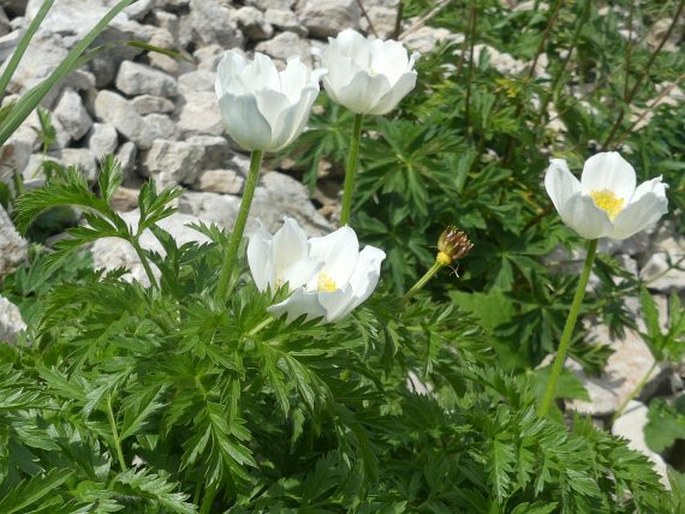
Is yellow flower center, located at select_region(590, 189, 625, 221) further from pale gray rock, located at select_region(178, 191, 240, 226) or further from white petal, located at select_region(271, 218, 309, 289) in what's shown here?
pale gray rock, located at select_region(178, 191, 240, 226)

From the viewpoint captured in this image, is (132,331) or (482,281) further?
(482,281)

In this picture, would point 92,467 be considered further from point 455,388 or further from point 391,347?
point 455,388

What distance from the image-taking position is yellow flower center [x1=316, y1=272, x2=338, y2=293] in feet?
7.18

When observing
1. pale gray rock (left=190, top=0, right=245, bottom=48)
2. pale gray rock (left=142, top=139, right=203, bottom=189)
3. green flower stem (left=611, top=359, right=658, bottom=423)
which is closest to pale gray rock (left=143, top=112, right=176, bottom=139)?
pale gray rock (left=142, top=139, right=203, bottom=189)

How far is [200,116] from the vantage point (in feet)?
15.9

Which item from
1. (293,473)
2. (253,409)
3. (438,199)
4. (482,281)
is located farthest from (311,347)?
(482,281)

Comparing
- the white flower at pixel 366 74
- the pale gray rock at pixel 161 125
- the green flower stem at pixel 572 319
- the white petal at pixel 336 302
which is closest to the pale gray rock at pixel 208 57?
the pale gray rock at pixel 161 125

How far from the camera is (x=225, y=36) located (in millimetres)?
5387

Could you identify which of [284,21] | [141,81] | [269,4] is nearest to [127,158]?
[141,81]

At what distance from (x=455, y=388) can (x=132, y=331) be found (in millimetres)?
804

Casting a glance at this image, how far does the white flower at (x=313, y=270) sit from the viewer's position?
1.99m

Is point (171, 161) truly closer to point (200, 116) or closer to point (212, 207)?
point (212, 207)

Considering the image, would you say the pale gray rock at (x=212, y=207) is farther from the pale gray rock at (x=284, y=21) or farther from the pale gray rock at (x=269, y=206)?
the pale gray rock at (x=284, y=21)

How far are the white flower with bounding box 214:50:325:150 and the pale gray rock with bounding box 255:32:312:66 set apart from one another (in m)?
3.19
